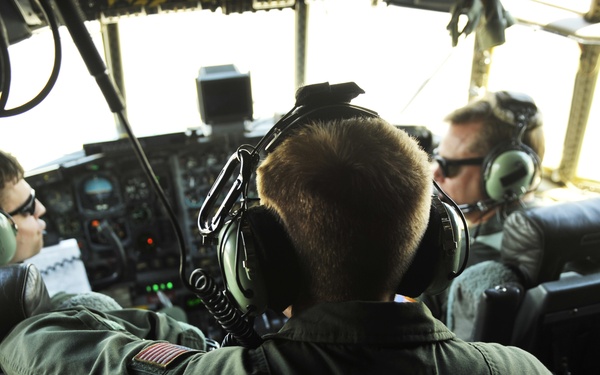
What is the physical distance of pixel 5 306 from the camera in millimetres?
1001

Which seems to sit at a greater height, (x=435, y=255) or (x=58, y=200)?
(x=435, y=255)

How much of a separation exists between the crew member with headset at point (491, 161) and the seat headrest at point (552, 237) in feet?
1.37

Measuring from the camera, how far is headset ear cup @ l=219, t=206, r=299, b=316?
81 cm

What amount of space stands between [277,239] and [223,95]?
1962 mm

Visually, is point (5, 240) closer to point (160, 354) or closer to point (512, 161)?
point (160, 354)

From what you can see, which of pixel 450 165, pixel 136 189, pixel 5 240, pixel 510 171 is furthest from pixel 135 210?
pixel 510 171

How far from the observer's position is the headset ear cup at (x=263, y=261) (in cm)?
81

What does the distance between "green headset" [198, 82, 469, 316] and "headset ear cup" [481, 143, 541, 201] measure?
0.93 meters

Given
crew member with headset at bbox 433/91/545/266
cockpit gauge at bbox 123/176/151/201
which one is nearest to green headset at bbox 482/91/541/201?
crew member with headset at bbox 433/91/545/266

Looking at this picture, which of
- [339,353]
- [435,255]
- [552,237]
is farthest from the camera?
[552,237]

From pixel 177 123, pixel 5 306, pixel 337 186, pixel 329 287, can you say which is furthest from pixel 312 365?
pixel 177 123

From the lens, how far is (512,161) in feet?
5.78

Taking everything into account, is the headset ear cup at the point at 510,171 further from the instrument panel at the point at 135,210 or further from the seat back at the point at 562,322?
the instrument panel at the point at 135,210

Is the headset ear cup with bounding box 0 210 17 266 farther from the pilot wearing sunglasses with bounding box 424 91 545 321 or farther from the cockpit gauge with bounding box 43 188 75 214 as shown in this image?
the pilot wearing sunglasses with bounding box 424 91 545 321
